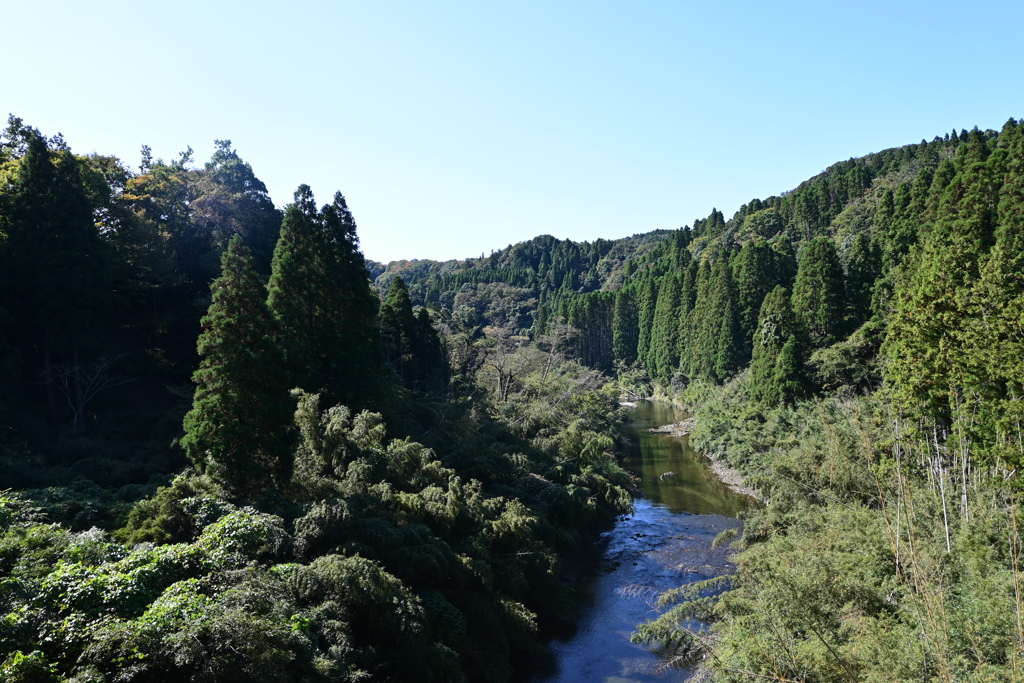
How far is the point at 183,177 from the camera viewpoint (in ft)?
118

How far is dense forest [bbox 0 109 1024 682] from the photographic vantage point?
28.4ft

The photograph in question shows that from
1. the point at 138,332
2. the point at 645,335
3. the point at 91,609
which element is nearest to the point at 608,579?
the point at 91,609

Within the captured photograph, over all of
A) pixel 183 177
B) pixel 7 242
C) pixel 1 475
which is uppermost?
pixel 183 177

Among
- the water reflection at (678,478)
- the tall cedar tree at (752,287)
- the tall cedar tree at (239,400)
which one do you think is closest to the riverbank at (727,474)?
the water reflection at (678,478)

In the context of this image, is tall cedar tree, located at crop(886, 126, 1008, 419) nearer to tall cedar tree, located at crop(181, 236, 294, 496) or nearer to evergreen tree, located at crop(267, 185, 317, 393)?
tall cedar tree, located at crop(181, 236, 294, 496)

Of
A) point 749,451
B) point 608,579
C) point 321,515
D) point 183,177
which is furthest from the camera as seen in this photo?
point 183,177

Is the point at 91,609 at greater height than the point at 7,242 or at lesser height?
lesser

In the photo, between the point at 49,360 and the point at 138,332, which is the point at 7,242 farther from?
the point at 138,332

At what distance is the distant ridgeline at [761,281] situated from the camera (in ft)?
104

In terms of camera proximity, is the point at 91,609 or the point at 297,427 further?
the point at 297,427

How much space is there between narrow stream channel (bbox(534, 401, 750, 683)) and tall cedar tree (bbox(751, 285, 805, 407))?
19.3 ft

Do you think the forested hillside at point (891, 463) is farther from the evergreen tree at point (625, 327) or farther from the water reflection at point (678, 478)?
the evergreen tree at point (625, 327)

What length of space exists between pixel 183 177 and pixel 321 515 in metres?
31.3

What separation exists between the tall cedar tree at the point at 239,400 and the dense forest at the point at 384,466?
0.07m
